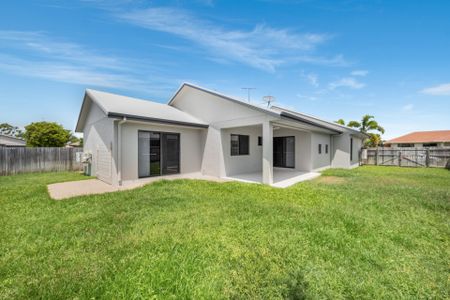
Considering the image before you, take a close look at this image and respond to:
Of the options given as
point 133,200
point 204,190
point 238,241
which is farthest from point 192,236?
point 204,190

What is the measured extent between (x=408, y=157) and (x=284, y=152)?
38.5ft

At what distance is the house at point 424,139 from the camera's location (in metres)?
27.9

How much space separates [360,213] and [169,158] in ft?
27.0

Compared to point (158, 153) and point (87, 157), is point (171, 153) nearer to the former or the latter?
point (158, 153)

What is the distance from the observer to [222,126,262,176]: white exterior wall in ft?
34.6

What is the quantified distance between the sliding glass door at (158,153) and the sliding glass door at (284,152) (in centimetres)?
738

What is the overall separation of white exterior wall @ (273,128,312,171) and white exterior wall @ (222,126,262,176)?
258 cm

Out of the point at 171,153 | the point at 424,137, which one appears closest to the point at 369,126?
the point at 424,137

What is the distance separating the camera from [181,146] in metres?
10.4

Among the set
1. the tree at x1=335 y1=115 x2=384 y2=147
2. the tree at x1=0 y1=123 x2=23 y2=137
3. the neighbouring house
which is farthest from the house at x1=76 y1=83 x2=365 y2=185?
the tree at x1=0 y1=123 x2=23 y2=137

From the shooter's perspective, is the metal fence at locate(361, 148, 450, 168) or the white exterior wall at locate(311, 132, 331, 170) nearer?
the white exterior wall at locate(311, 132, 331, 170)

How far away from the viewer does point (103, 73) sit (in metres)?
11.6

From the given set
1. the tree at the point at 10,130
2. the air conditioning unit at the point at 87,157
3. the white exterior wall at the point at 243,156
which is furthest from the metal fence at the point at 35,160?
the tree at the point at 10,130

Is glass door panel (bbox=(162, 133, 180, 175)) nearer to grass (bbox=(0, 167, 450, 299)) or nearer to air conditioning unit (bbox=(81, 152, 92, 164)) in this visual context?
grass (bbox=(0, 167, 450, 299))
